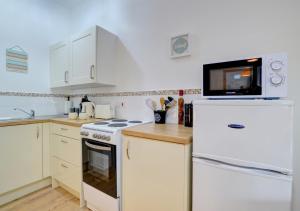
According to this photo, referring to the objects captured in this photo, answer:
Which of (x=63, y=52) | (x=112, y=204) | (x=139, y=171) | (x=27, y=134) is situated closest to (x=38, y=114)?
(x=27, y=134)

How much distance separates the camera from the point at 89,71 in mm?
2037

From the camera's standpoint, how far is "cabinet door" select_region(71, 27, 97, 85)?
6.51ft

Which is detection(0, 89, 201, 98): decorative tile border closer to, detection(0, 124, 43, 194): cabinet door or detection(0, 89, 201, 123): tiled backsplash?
detection(0, 89, 201, 123): tiled backsplash

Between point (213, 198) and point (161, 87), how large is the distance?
1172mm

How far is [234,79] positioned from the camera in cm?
107

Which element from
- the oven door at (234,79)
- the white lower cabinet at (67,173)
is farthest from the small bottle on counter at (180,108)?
the white lower cabinet at (67,173)

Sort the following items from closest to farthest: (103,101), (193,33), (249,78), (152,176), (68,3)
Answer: (249,78)
(152,176)
(193,33)
(103,101)
(68,3)

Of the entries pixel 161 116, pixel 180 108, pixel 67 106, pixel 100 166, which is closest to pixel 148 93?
pixel 161 116

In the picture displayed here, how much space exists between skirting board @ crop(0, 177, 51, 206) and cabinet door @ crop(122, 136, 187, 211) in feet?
4.63

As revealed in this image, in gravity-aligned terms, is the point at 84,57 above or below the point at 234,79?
above

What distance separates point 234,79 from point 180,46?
0.78 m

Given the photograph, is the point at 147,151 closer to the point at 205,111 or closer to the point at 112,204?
the point at 205,111

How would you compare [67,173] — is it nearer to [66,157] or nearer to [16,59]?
[66,157]

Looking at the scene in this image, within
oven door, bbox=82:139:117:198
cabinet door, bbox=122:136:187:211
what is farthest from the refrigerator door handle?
oven door, bbox=82:139:117:198
